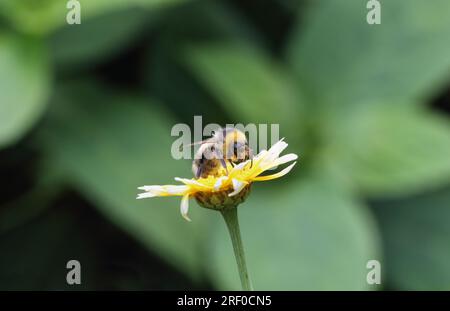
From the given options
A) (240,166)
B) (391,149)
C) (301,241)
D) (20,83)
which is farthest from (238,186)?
(391,149)

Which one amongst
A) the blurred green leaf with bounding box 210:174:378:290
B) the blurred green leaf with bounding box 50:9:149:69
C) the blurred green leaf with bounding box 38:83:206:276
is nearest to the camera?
the blurred green leaf with bounding box 210:174:378:290

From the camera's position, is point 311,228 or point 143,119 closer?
point 311,228

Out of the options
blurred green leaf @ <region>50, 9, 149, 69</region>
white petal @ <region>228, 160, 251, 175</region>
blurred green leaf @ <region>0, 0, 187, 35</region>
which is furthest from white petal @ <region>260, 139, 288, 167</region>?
blurred green leaf @ <region>50, 9, 149, 69</region>

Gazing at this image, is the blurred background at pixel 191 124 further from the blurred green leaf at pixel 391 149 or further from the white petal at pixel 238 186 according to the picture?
the white petal at pixel 238 186

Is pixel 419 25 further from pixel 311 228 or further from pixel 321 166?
pixel 311 228

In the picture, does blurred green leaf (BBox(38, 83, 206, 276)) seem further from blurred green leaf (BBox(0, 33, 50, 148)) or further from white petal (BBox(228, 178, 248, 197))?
white petal (BBox(228, 178, 248, 197))

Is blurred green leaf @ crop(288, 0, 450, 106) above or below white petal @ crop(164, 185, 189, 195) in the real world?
above

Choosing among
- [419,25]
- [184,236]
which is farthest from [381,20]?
[184,236]
